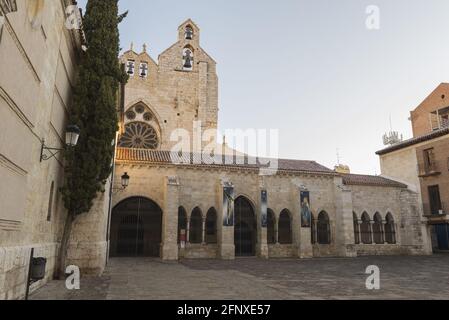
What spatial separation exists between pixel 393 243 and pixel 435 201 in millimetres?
5121

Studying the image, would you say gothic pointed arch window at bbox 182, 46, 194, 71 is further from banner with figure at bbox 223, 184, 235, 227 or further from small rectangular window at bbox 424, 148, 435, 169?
small rectangular window at bbox 424, 148, 435, 169

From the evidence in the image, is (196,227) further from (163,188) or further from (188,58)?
(188,58)

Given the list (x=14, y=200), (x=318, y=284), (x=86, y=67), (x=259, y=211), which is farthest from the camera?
(x=259, y=211)

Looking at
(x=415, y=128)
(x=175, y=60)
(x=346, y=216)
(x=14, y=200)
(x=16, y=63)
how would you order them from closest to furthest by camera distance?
(x=16, y=63), (x=14, y=200), (x=346, y=216), (x=175, y=60), (x=415, y=128)

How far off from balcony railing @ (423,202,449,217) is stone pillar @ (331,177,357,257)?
7441 millimetres

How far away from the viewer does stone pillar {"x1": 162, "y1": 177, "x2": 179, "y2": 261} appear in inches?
756

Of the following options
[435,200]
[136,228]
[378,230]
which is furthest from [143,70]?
[435,200]

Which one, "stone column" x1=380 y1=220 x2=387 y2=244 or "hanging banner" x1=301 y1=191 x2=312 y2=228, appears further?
"stone column" x1=380 y1=220 x2=387 y2=244

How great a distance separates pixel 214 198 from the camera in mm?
22062

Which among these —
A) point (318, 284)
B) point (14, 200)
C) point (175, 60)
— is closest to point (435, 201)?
point (318, 284)

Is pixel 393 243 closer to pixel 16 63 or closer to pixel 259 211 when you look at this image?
pixel 259 211

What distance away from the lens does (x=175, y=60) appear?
30344mm

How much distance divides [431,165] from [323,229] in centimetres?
1113

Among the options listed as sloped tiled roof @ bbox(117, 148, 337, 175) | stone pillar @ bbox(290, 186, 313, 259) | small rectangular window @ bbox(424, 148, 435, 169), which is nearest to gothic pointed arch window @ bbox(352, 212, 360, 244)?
sloped tiled roof @ bbox(117, 148, 337, 175)
